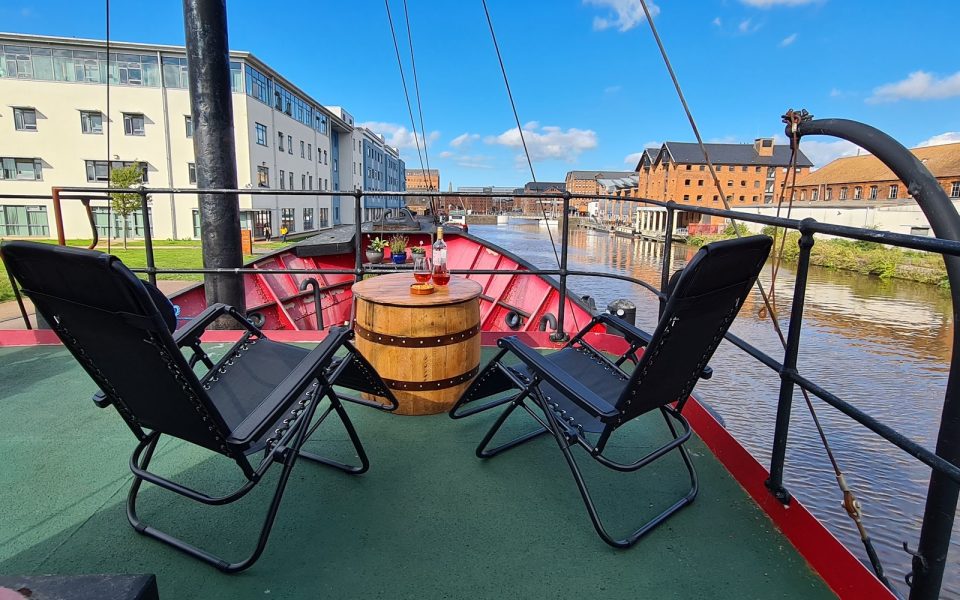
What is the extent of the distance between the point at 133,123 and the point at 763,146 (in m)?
74.2

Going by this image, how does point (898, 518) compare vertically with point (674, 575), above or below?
below

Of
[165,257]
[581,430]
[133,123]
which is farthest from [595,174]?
[581,430]

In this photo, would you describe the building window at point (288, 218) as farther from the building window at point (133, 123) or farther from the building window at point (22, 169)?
the building window at point (22, 169)

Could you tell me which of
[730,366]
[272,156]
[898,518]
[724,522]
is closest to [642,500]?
[724,522]

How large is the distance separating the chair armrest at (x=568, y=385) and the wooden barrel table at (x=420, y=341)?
0.63 metres

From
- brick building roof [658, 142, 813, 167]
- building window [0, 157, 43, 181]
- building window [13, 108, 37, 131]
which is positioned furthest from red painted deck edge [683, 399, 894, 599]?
brick building roof [658, 142, 813, 167]

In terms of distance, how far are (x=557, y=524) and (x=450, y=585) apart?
45 centimetres

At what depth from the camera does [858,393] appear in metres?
11.1

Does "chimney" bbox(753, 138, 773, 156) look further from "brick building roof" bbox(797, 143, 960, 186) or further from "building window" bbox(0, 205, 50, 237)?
"building window" bbox(0, 205, 50, 237)

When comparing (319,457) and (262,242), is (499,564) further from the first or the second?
(262,242)

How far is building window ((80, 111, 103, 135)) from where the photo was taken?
87.8ft

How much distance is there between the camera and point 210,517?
67.4 inches

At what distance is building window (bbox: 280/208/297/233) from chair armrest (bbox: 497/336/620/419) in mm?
33491

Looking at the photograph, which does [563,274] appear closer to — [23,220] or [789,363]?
[789,363]
